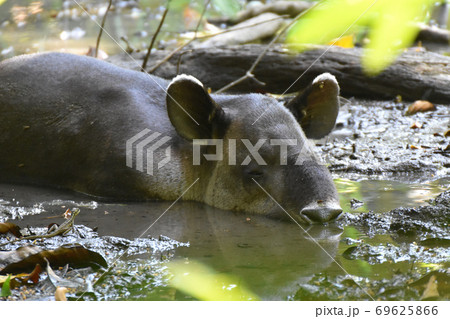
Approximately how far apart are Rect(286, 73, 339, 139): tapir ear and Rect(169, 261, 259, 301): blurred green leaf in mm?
2317

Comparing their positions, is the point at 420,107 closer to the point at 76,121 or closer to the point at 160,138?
the point at 160,138

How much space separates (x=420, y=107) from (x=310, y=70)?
5.39 feet

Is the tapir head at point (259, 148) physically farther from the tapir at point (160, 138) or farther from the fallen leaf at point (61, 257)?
the fallen leaf at point (61, 257)

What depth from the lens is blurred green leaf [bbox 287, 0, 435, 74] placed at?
1669 millimetres

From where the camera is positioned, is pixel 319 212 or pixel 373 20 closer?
pixel 373 20

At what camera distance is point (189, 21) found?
15.4 metres

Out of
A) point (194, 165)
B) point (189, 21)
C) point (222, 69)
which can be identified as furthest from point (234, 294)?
point (189, 21)

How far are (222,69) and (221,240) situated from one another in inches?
222

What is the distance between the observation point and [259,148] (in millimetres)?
5164

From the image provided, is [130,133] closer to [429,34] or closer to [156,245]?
[156,245]

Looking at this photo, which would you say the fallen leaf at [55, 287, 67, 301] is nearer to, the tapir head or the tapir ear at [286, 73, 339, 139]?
the tapir head

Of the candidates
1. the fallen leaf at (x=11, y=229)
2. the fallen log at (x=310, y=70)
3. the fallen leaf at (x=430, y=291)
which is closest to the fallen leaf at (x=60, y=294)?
the fallen leaf at (x=11, y=229)

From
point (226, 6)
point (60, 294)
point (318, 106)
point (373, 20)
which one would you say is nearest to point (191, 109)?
point (226, 6)

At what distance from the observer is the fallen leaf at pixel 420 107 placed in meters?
8.83
